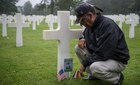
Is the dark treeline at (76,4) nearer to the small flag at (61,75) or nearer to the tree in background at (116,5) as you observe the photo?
the tree in background at (116,5)

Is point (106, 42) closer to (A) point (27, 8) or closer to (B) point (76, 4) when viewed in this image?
(B) point (76, 4)

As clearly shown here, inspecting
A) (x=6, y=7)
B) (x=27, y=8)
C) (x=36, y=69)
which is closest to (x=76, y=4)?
(x=6, y=7)

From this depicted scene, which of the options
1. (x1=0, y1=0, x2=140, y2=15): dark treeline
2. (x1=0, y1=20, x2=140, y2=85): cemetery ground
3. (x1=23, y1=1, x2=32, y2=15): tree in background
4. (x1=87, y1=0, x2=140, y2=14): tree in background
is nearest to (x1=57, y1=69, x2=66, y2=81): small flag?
(x1=0, y1=20, x2=140, y2=85): cemetery ground

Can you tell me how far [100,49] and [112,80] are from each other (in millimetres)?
579

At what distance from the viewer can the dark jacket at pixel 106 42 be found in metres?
4.28

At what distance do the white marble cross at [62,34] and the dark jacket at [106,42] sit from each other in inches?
25.0

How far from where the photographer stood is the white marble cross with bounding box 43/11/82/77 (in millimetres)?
5109

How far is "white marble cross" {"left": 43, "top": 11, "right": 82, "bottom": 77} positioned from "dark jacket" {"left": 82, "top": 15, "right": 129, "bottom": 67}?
63 centimetres

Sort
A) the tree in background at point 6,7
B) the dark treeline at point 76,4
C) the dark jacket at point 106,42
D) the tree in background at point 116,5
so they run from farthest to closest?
the tree in background at point 116,5 < the tree in background at point 6,7 < the dark treeline at point 76,4 < the dark jacket at point 106,42

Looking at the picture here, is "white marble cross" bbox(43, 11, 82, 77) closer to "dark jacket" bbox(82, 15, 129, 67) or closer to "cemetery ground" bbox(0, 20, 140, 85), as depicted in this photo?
"cemetery ground" bbox(0, 20, 140, 85)

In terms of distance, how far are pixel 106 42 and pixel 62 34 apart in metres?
1.16

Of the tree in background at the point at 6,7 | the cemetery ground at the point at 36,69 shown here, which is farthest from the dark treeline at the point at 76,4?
the cemetery ground at the point at 36,69

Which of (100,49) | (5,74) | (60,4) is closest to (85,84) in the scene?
(100,49)

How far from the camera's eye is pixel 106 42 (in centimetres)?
427
